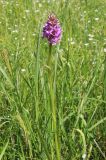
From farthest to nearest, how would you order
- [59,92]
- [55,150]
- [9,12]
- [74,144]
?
[9,12] → [59,92] → [74,144] → [55,150]

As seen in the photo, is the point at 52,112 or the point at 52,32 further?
the point at 52,112

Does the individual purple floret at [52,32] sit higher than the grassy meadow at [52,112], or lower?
higher

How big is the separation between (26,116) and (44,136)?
3.9 inches

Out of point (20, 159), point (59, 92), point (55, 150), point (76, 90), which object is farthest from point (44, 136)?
point (76, 90)

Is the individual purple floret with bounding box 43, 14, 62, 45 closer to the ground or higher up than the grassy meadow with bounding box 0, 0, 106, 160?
higher up

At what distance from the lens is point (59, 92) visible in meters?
1.85

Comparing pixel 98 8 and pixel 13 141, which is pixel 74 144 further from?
pixel 98 8

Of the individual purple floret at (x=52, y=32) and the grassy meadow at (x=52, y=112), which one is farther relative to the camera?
the grassy meadow at (x=52, y=112)

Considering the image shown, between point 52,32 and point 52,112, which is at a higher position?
point 52,32

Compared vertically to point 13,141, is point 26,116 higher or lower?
higher

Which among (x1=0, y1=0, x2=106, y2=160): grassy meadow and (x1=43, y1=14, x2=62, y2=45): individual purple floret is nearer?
(x1=43, y1=14, x2=62, y2=45): individual purple floret

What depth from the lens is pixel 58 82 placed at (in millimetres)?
1949

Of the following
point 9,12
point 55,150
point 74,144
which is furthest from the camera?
point 9,12

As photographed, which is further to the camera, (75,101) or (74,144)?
(75,101)
